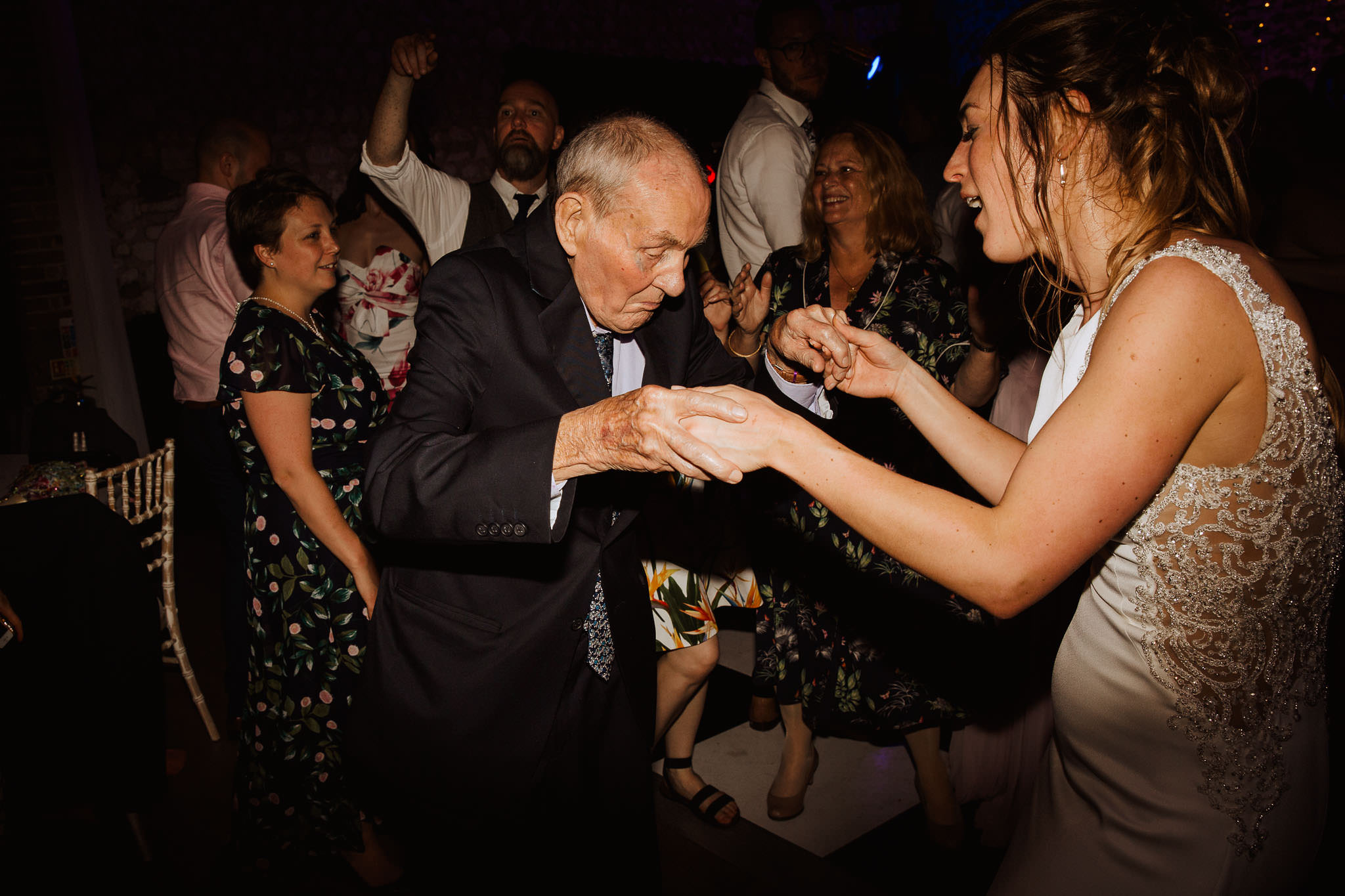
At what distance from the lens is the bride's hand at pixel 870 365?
156cm

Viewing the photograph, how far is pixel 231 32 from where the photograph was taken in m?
5.67

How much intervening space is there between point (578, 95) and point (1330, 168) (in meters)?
5.81

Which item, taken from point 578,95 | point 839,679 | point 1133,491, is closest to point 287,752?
point 839,679

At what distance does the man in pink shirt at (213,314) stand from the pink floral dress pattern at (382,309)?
540 mm

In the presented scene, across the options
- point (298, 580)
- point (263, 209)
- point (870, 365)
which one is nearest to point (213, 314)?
point (263, 209)

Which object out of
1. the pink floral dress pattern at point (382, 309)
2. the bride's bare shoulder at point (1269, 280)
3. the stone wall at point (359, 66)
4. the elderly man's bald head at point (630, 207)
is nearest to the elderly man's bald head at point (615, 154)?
the elderly man's bald head at point (630, 207)

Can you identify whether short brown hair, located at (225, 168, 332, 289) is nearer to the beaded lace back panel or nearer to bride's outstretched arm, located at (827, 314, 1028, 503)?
bride's outstretched arm, located at (827, 314, 1028, 503)

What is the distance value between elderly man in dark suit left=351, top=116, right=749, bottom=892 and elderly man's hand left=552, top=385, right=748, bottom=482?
0.26 feet

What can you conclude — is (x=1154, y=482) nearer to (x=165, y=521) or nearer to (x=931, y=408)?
(x=931, y=408)

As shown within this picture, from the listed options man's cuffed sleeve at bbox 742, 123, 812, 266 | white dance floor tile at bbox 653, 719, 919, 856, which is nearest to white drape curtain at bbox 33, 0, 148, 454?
man's cuffed sleeve at bbox 742, 123, 812, 266

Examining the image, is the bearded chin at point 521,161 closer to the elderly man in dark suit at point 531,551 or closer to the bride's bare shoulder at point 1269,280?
A: the elderly man in dark suit at point 531,551

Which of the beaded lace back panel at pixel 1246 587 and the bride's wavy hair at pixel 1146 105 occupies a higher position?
the bride's wavy hair at pixel 1146 105

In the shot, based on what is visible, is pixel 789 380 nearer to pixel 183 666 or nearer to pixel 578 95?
pixel 183 666

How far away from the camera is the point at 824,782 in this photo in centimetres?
275
